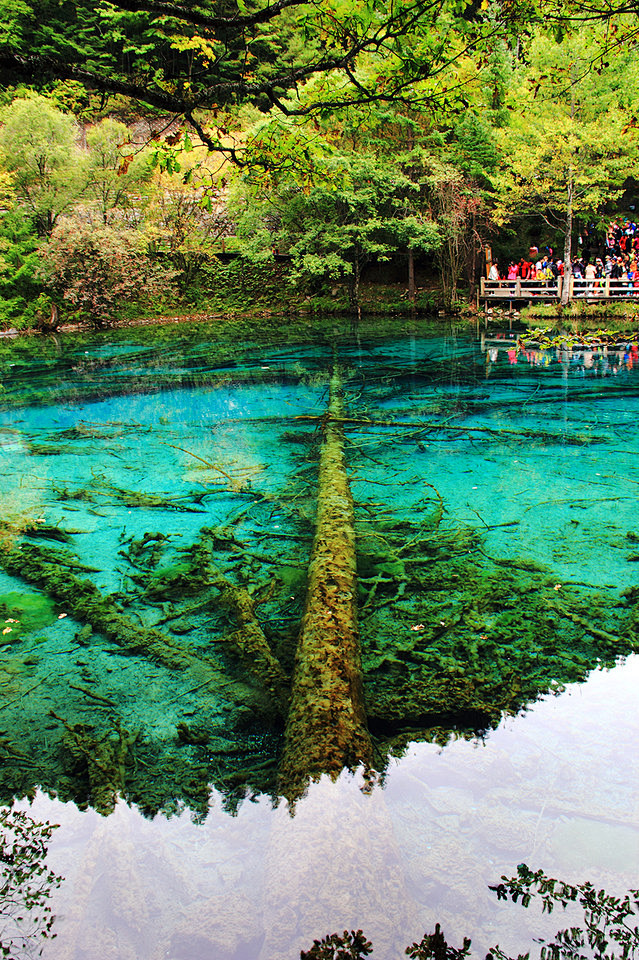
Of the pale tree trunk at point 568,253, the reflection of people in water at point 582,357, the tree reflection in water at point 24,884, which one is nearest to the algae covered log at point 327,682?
the tree reflection in water at point 24,884

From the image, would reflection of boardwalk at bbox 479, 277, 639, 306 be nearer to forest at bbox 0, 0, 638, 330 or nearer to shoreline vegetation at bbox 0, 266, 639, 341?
shoreline vegetation at bbox 0, 266, 639, 341

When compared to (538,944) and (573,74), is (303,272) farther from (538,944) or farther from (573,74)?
(538,944)

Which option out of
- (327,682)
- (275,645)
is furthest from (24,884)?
(275,645)

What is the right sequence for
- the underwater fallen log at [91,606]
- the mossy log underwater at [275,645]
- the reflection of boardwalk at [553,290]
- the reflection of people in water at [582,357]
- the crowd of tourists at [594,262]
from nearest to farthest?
the mossy log underwater at [275,645]
the underwater fallen log at [91,606]
the reflection of people in water at [582,357]
the reflection of boardwalk at [553,290]
the crowd of tourists at [594,262]

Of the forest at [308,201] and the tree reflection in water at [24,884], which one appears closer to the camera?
the tree reflection in water at [24,884]

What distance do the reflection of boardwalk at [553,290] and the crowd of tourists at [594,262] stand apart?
0.52 feet

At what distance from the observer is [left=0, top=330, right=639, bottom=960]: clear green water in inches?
77.8

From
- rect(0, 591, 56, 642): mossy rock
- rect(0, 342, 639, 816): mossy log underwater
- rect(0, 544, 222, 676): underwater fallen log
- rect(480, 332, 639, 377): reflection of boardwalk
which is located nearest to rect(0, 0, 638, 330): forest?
rect(480, 332, 639, 377): reflection of boardwalk

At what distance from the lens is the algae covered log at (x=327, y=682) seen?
232 cm

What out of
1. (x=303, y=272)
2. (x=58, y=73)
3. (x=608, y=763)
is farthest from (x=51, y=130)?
(x=608, y=763)

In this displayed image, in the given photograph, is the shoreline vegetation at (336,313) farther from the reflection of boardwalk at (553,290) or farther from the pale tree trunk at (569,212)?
the pale tree trunk at (569,212)

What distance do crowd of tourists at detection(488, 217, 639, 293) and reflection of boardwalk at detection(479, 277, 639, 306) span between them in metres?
0.16

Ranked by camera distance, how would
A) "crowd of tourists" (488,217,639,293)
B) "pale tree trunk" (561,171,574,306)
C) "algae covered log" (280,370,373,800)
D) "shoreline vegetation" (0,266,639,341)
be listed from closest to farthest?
"algae covered log" (280,370,373,800) → "pale tree trunk" (561,171,574,306) → "shoreline vegetation" (0,266,639,341) → "crowd of tourists" (488,217,639,293)

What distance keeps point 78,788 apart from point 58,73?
3.55 meters
